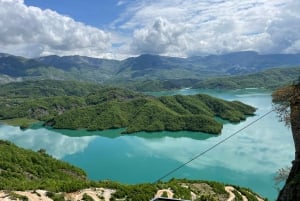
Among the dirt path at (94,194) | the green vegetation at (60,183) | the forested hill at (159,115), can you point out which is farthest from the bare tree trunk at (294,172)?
the forested hill at (159,115)

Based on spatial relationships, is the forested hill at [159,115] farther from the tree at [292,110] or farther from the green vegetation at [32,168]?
the tree at [292,110]

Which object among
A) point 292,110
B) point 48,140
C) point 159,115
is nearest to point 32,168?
point 292,110

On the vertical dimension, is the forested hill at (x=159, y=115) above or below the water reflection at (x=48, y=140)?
above

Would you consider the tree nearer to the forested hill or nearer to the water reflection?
the water reflection

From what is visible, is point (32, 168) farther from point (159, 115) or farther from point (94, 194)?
point (159, 115)

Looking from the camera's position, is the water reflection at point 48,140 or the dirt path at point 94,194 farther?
the water reflection at point 48,140

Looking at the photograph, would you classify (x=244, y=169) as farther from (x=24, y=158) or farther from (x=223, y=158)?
(x=24, y=158)

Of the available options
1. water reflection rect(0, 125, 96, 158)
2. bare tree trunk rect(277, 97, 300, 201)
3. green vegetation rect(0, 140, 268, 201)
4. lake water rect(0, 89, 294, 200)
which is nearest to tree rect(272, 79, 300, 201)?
bare tree trunk rect(277, 97, 300, 201)

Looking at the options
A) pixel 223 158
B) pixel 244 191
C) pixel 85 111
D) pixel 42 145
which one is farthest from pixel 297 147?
pixel 85 111
